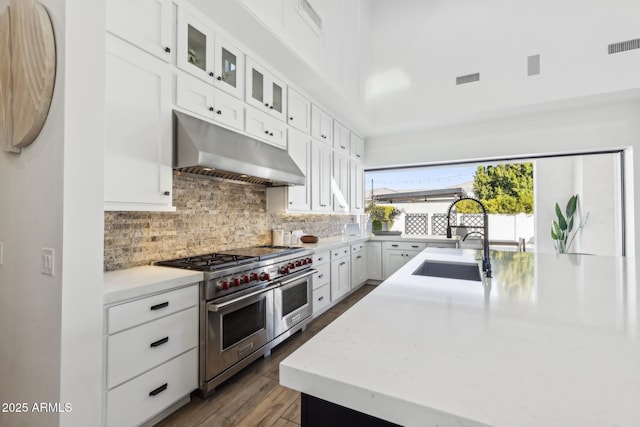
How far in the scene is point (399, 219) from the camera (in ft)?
20.7

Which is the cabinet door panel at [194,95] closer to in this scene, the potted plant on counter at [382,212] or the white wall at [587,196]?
the potted plant on counter at [382,212]

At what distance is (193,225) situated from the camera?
2.57 m

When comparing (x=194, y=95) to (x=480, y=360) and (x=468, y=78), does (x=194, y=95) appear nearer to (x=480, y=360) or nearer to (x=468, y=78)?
(x=480, y=360)

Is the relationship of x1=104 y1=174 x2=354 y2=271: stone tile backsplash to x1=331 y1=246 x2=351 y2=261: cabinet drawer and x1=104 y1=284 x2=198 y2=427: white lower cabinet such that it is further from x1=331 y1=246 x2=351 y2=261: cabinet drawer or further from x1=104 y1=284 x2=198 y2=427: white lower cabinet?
x1=331 y1=246 x2=351 y2=261: cabinet drawer

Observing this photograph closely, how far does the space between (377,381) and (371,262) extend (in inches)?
188

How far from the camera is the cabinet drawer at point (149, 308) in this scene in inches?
60.4

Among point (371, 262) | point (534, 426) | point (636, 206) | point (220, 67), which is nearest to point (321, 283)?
point (371, 262)

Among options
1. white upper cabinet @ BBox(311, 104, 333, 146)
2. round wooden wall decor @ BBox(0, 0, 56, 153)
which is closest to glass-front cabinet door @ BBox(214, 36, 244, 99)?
round wooden wall decor @ BBox(0, 0, 56, 153)

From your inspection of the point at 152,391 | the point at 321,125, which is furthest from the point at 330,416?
the point at 321,125

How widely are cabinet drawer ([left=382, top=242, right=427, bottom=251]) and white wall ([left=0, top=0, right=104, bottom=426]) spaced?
4340 mm

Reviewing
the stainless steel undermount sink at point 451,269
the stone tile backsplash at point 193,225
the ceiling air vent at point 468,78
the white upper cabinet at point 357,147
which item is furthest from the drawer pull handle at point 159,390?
the ceiling air vent at point 468,78

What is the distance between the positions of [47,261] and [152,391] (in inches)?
35.1

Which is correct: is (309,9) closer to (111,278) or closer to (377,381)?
(111,278)

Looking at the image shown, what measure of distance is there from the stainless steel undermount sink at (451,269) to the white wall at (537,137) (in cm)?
325
